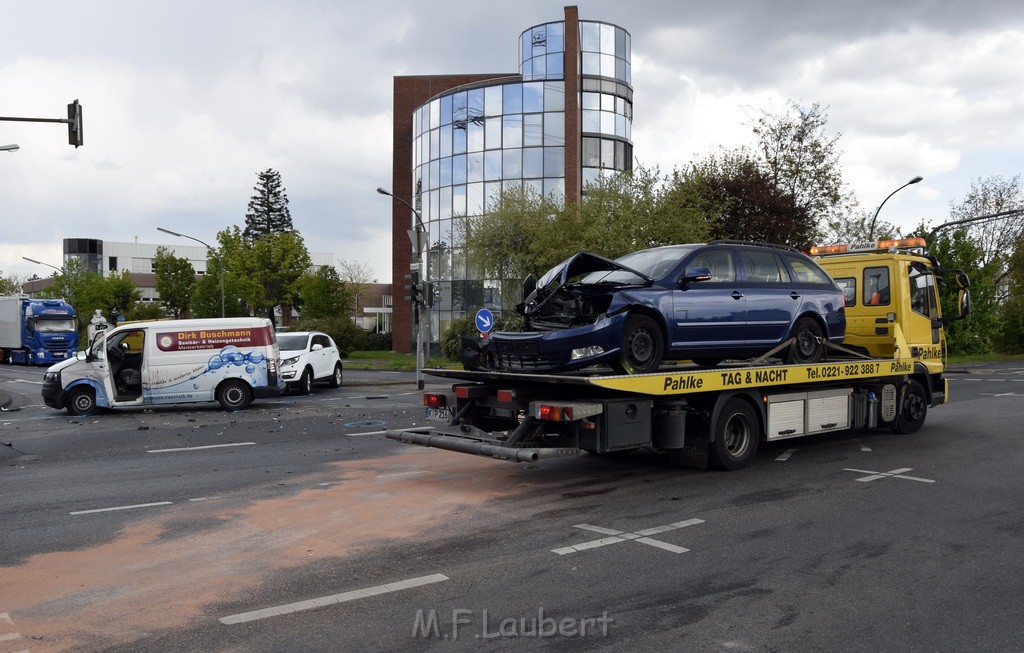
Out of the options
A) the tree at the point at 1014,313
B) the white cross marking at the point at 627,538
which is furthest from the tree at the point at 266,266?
the white cross marking at the point at 627,538

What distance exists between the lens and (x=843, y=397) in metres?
10.6

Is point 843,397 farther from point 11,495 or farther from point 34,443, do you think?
point 34,443

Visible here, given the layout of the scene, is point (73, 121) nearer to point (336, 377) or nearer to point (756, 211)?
point (336, 377)

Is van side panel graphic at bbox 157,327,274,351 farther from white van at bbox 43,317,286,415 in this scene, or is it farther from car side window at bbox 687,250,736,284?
car side window at bbox 687,250,736,284

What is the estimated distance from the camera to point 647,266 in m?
9.26

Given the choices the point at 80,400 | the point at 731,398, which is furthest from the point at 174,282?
the point at 731,398

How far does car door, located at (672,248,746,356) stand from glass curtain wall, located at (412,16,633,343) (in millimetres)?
32089

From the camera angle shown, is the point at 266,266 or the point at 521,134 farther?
the point at 266,266

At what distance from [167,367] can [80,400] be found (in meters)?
1.87

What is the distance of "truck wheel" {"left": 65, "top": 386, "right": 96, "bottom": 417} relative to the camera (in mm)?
16766

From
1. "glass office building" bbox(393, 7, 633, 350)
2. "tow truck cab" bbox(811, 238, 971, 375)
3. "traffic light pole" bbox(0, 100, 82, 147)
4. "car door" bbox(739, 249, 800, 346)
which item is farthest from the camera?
"glass office building" bbox(393, 7, 633, 350)

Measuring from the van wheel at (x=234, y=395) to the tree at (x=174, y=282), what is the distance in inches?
1923

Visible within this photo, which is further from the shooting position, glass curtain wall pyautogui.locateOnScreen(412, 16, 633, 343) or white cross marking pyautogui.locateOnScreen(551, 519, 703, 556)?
glass curtain wall pyautogui.locateOnScreen(412, 16, 633, 343)

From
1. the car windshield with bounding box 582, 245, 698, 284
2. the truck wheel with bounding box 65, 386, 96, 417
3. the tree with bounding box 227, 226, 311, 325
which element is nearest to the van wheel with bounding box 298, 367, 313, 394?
the truck wheel with bounding box 65, 386, 96, 417
